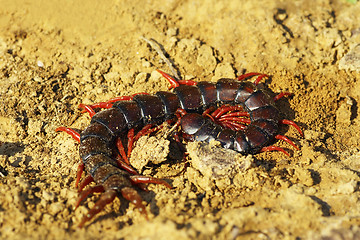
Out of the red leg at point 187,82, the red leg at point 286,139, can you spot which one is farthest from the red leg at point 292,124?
the red leg at point 187,82

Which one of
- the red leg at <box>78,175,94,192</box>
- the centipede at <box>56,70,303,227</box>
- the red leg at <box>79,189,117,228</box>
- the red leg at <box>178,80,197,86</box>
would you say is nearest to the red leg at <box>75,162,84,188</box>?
the centipede at <box>56,70,303,227</box>

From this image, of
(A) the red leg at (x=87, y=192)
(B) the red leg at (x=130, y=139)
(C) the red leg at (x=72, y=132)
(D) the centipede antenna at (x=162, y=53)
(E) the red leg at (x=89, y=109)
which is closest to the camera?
(A) the red leg at (x=87, y=192)

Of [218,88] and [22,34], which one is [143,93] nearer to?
[218,88]

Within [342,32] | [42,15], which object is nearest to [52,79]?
[42,15]

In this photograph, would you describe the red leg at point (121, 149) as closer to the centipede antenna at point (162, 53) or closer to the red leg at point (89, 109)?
the red leg at point (89, 109)

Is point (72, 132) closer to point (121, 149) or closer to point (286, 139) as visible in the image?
point (121, 149)
